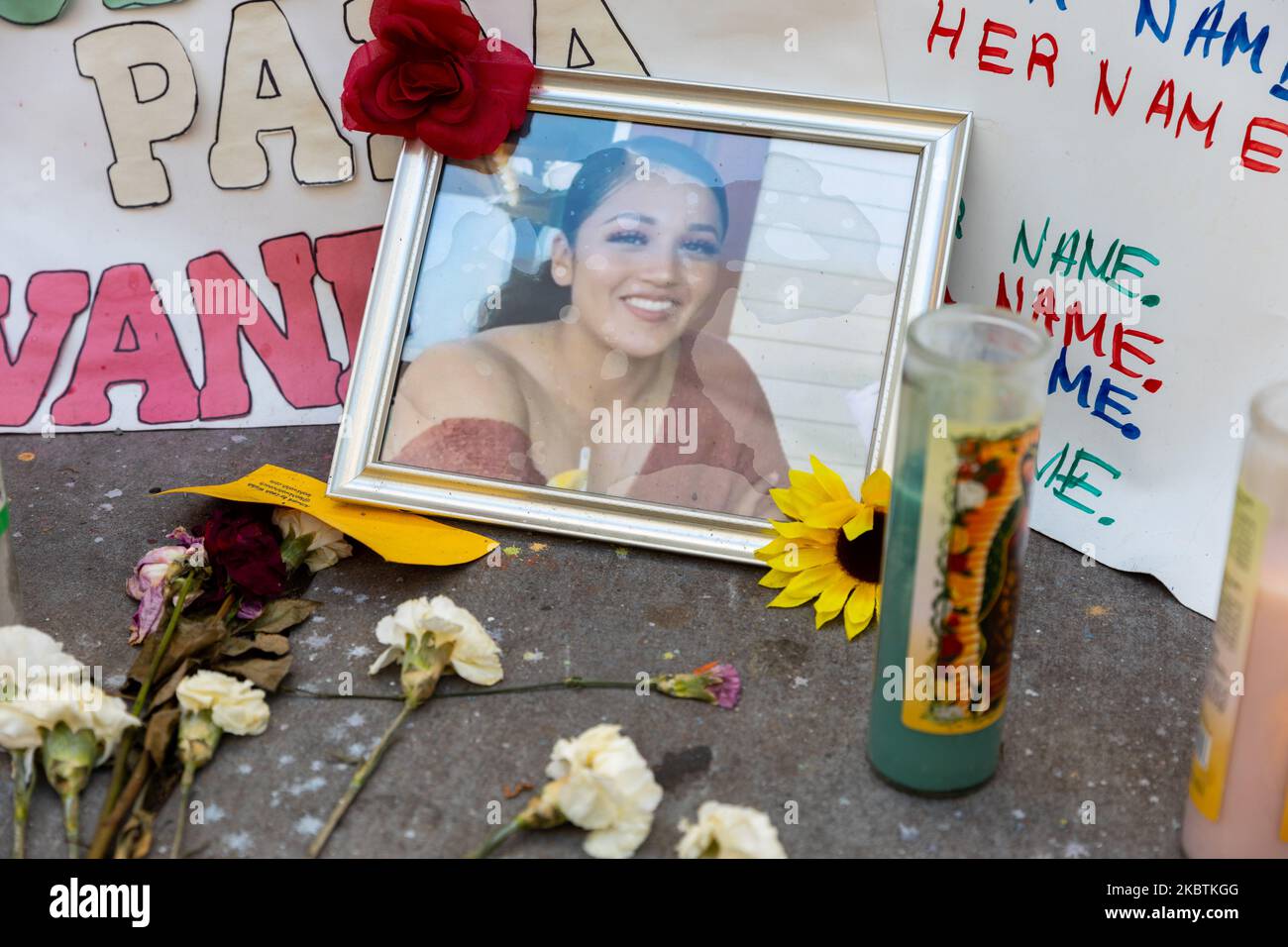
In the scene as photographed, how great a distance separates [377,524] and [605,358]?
8.1 inches

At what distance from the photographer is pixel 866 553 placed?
801 mm

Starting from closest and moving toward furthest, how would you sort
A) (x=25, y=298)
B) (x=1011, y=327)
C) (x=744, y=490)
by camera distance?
1. (x=1011, y=327)
2. (x=744, y=490)
3. (x=25, y=298)

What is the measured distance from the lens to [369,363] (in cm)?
92

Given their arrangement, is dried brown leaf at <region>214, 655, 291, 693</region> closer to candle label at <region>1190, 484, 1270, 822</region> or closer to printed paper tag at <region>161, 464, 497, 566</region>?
printed paper tag at <region>161, 464, 497, 566</region>

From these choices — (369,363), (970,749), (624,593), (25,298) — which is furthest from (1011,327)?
(25,298)

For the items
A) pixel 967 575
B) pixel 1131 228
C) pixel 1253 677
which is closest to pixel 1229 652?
pixel 1253 677

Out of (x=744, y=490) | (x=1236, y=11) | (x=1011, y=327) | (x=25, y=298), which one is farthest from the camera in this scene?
(x=25, y=298)

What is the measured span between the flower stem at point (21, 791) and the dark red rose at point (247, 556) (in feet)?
0.58

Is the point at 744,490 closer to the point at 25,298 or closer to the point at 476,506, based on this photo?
the point at 476,506

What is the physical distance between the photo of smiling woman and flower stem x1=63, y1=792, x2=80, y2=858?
0.34 metres

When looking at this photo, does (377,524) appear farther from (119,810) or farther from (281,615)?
(119,810)

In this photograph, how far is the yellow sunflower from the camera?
2.61 feet

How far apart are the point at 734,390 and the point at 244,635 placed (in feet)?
1.23

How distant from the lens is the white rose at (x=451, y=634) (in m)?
0.71
